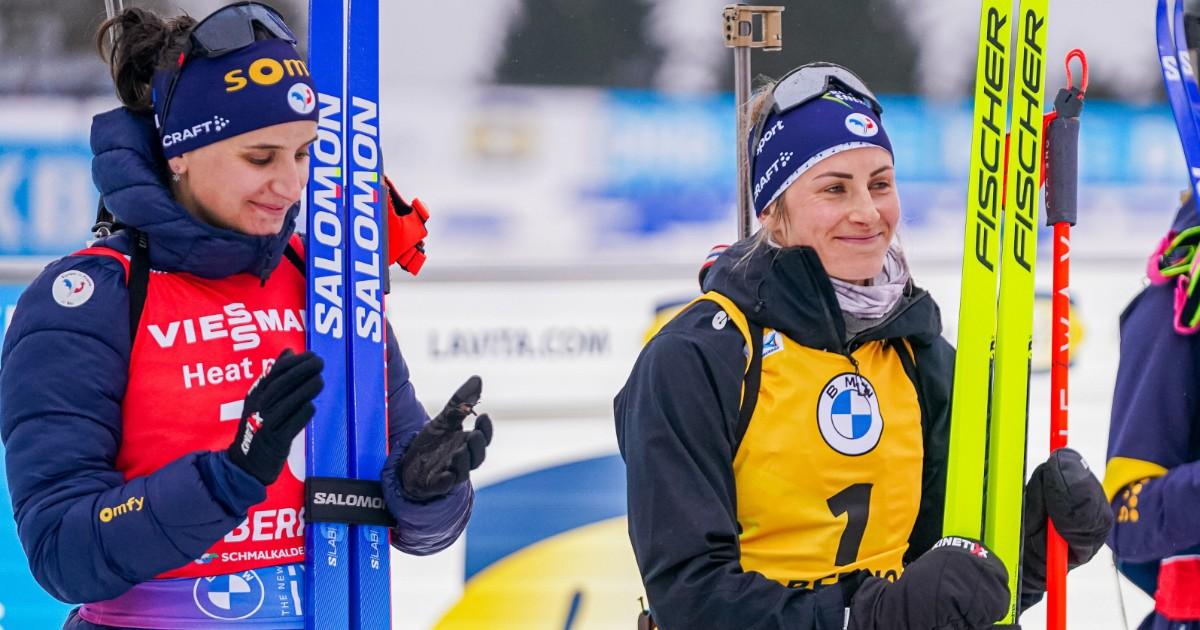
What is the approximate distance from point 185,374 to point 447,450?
1.23ft

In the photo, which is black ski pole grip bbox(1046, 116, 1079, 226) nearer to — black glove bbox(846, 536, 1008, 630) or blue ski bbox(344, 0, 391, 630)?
black glove bbox(846, 536, 1008, 630)

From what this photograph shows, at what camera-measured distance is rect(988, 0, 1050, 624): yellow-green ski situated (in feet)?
6.40

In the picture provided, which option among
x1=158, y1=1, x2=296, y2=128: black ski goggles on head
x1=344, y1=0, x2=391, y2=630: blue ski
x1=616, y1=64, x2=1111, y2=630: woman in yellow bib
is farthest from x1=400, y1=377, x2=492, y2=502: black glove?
x1=158, y1=1, x2=296, y2=128: black ski goggles on head

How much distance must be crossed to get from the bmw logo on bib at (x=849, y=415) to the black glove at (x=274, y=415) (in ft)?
2.25

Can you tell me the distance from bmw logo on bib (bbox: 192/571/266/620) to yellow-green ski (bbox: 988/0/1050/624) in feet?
3.41

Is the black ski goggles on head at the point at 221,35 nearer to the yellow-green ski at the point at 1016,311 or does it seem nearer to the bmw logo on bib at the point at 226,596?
the bmw logo on bib at the point at 226,596

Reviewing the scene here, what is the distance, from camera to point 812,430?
6.10 ft

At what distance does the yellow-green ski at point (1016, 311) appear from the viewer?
1.95 meters

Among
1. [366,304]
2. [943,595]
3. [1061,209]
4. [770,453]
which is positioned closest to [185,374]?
[366,304]

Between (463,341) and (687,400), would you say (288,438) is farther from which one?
(463,341)

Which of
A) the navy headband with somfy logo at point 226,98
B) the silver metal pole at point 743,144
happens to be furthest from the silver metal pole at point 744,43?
the navy headband with somfy logo at point 226,98

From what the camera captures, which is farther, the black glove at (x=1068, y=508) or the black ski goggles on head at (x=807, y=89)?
the black ski goggles on head at (x=807, y=89)

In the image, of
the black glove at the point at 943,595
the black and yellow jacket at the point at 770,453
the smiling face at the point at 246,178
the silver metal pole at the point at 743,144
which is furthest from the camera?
the silver metal pole at the point at 743,144

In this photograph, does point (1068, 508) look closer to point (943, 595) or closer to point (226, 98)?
point (943, 595)
